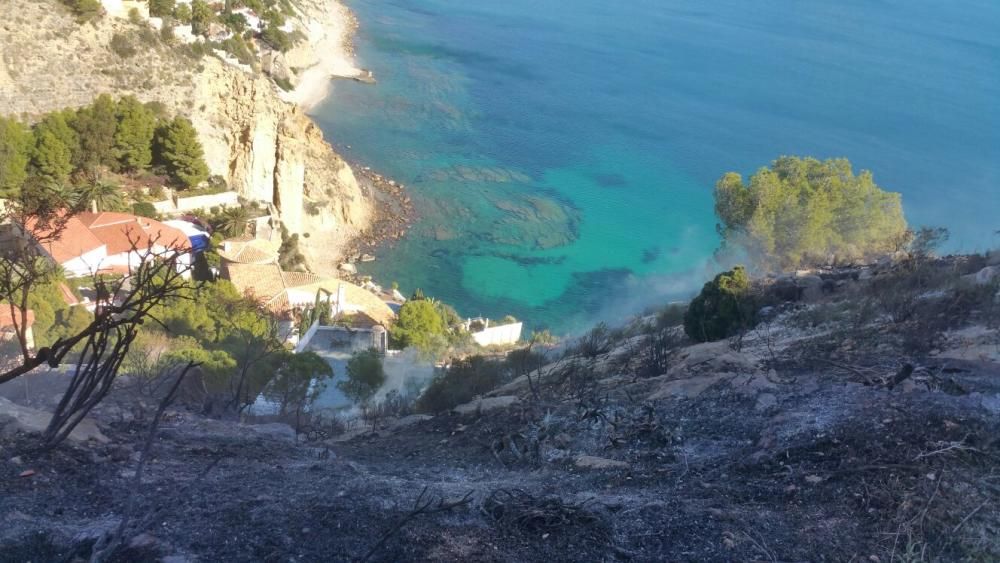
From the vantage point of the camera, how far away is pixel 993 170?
49.3m

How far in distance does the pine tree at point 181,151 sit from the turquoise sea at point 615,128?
8165 millimetres

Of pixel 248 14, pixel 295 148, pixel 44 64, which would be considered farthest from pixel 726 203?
pixel 248 14

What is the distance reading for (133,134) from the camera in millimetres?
25531

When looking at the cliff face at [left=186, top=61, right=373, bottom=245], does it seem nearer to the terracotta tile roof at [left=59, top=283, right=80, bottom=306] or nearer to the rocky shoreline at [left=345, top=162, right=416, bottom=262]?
the rocky shoreline at [left=345, top=162, right=416, bottom=262]

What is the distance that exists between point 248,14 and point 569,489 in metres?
52.0

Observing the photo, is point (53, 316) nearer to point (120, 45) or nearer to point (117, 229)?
point (117, 229)

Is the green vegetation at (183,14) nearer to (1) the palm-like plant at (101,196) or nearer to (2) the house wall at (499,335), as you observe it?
(1) the palm-like plant at (101,196)

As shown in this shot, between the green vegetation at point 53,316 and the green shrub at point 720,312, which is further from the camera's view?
the green vegetation at point 53,316

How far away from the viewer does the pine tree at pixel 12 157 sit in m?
22.1

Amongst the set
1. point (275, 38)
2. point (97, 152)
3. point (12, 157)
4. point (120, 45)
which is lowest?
point (12, 157)

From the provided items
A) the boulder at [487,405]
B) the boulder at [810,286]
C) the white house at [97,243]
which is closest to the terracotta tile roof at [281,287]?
the white house at [97,243]

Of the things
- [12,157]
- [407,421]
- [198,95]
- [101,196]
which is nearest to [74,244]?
[101,196]

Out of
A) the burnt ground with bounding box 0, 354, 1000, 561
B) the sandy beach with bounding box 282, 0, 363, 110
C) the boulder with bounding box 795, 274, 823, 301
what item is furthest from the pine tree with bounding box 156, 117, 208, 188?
the burnt ground with bounding box 0, 354, 1000, 561

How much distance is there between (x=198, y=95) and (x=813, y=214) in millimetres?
20255
